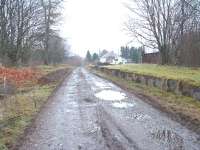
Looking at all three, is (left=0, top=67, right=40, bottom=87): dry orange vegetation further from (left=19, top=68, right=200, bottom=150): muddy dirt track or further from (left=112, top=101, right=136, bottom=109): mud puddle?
(left=19, top=68, right=200, bottom=150): muddy dirt track

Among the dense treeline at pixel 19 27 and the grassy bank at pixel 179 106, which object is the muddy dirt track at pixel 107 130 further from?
the dense treeline at pixel 19 27

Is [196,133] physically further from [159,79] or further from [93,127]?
[159,79]

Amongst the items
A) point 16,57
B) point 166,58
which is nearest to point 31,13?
point 16,57

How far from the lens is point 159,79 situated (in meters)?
18.6

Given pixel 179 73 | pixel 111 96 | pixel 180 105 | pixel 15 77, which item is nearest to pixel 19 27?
pixel 15 77

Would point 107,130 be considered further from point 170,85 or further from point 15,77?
point 15,77

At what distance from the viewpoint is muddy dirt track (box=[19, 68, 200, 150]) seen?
717cm

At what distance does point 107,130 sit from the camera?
851 cm

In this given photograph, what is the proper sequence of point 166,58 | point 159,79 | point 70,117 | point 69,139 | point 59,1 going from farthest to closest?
point 59,1, point 166,58, point 159,79, point 70,117, point 69,139

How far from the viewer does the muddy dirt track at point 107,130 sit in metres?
7.17

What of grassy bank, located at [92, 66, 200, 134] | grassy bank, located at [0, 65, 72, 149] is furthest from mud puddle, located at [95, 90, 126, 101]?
grassy bank, located at [0, 65, 72, 149]

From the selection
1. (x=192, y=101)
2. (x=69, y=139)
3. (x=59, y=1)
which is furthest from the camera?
(x=59, y=1)

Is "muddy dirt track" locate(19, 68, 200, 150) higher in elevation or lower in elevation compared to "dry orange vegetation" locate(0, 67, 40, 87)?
lower

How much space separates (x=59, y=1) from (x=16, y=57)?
12597mm
